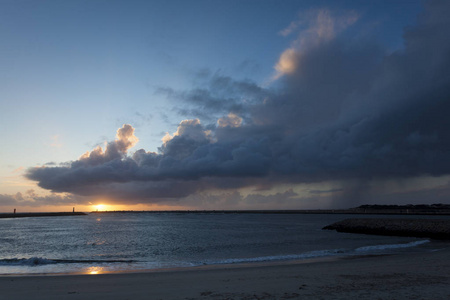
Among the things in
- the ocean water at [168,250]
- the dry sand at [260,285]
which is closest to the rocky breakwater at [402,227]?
the ocean water at [168,250]

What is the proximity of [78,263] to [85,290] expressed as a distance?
15.7 meters

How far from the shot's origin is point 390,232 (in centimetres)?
6169

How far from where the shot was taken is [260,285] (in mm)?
15008

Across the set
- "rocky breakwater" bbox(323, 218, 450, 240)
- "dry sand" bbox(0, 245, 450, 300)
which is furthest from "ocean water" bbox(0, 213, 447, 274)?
"dry sand" bbox(0, 245, 450, 300)

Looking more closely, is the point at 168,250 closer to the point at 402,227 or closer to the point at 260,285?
the point at 260,285

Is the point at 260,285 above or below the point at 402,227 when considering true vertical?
above

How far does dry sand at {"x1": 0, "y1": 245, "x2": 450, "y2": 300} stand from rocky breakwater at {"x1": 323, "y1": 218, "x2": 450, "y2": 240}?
4011cm

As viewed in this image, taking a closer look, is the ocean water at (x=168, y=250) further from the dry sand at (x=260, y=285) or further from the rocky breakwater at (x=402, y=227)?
the dry sand at (x=260, y=285)

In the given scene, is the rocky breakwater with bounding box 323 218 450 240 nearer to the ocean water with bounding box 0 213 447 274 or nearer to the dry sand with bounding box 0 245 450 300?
the ocean water with bounding box 0 213 447 274

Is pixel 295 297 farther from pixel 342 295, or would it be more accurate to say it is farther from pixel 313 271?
pixel 313 271

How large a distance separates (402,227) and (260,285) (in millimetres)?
58711

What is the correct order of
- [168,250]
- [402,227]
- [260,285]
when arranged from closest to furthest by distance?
[260,285], [168,250], [402,227]

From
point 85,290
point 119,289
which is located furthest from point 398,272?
point 85,290

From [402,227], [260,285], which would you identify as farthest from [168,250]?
[402,227]
